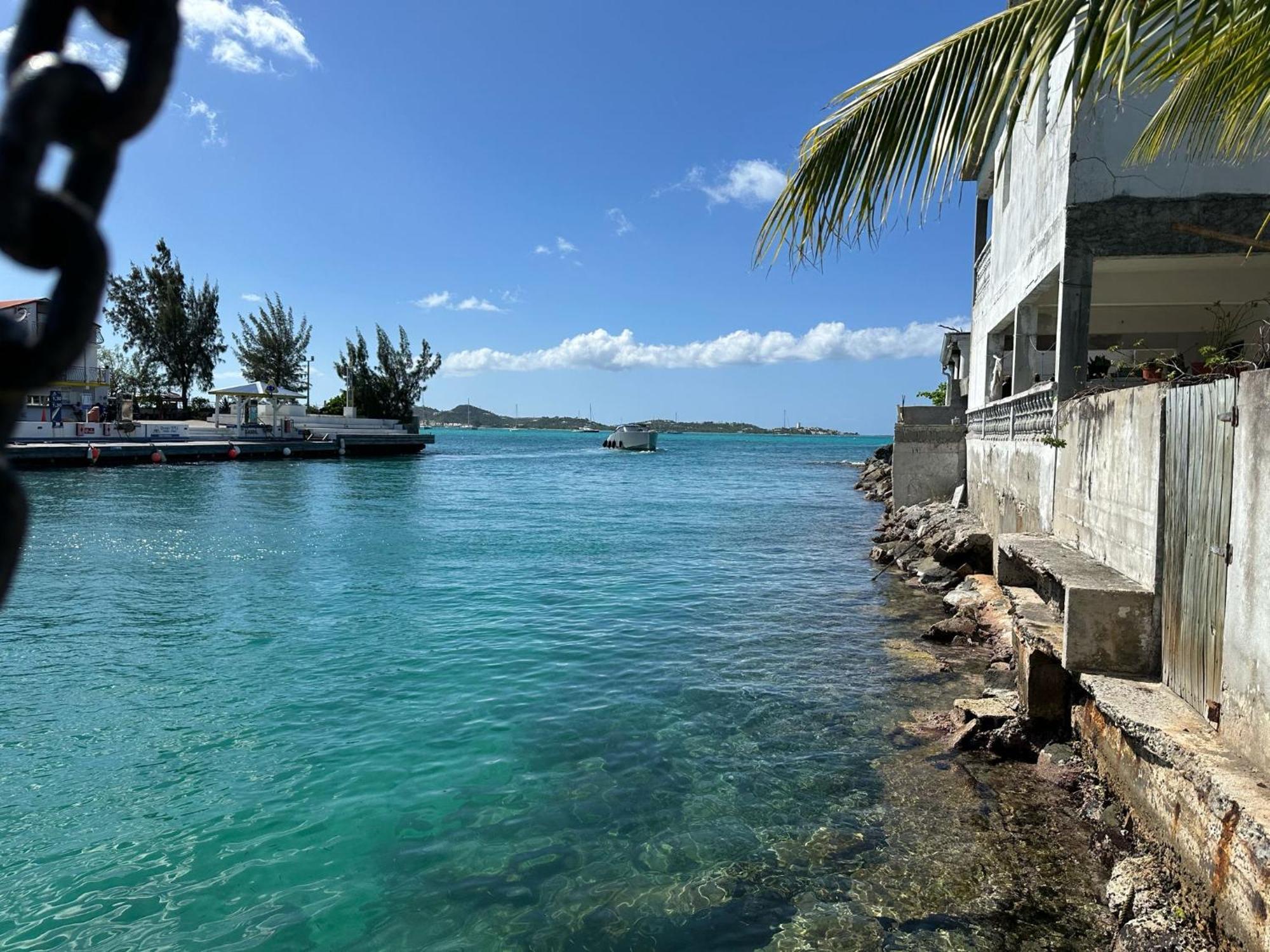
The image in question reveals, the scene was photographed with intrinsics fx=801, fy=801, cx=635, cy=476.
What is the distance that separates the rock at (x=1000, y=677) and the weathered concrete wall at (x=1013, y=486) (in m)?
1.94

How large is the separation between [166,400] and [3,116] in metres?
81.3

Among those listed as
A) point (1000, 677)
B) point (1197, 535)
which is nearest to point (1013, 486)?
point (1000, 677)

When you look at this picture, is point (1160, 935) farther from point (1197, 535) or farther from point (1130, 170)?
point (1130, 170)

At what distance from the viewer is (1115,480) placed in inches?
304

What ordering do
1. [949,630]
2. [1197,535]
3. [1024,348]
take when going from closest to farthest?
[1197,535] < [949,630] < [1024,348]

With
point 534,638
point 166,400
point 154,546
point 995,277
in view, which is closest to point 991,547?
point 995,277

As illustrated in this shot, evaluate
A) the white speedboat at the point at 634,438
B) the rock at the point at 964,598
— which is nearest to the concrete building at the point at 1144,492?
the rock at the point at 964,598

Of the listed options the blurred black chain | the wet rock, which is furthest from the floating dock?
the blurred black chain

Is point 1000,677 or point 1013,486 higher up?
point 1013,486

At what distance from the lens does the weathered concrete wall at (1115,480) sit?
6.68 m

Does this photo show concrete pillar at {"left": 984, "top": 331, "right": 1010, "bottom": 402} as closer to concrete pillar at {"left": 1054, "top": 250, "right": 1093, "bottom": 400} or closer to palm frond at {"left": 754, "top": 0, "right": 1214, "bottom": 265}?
concrete pillar at {"left": 1054, "top": 250, "right": 1093, "bottom": 400}

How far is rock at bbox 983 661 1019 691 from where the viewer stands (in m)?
9.02

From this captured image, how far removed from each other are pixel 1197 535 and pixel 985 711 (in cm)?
297

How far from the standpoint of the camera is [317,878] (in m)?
5.97
